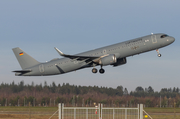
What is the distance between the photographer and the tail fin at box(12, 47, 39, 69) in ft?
201

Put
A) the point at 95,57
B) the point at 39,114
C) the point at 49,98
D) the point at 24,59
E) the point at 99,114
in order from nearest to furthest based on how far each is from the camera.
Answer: the point at 99,114, the point at 39,114, the point at 95,57, the point at 24,59, the point at 49,98

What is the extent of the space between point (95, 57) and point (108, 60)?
2718 mm

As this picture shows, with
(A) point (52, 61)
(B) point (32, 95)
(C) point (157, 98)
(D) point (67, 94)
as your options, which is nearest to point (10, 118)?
(A) point (52, 61)

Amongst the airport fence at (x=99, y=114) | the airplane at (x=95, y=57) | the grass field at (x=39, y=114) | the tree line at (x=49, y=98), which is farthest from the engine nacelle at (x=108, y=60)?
the tree line at (x=49, y=98)

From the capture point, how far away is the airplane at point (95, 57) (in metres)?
49.1

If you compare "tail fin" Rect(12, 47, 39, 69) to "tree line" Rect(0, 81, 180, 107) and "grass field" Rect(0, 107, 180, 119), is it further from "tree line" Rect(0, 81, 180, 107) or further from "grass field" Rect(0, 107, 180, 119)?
"tree line" Rect(0, 81, 180, 107)

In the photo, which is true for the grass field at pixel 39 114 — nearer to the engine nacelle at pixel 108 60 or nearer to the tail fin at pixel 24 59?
the tail fin at pixel 24 59

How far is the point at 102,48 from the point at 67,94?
35524 mm

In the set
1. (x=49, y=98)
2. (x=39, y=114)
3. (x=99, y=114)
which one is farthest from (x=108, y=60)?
(x=49, y=98)

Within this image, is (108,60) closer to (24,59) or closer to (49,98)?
(24,59)

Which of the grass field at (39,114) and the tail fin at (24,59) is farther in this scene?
the tail fin at (24,59)

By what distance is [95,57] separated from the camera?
5184cm

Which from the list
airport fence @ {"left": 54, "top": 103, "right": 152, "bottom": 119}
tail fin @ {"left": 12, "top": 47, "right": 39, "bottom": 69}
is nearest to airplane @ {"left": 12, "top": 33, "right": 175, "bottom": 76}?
tail fin @ {"left": 12, "top": 47, "right": 39, "bottom": 69}

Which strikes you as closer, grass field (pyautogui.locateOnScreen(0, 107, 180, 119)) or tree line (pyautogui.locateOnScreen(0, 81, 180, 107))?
grass field (pyautogui.locateOnScreen(0, 107, 180, 119))
